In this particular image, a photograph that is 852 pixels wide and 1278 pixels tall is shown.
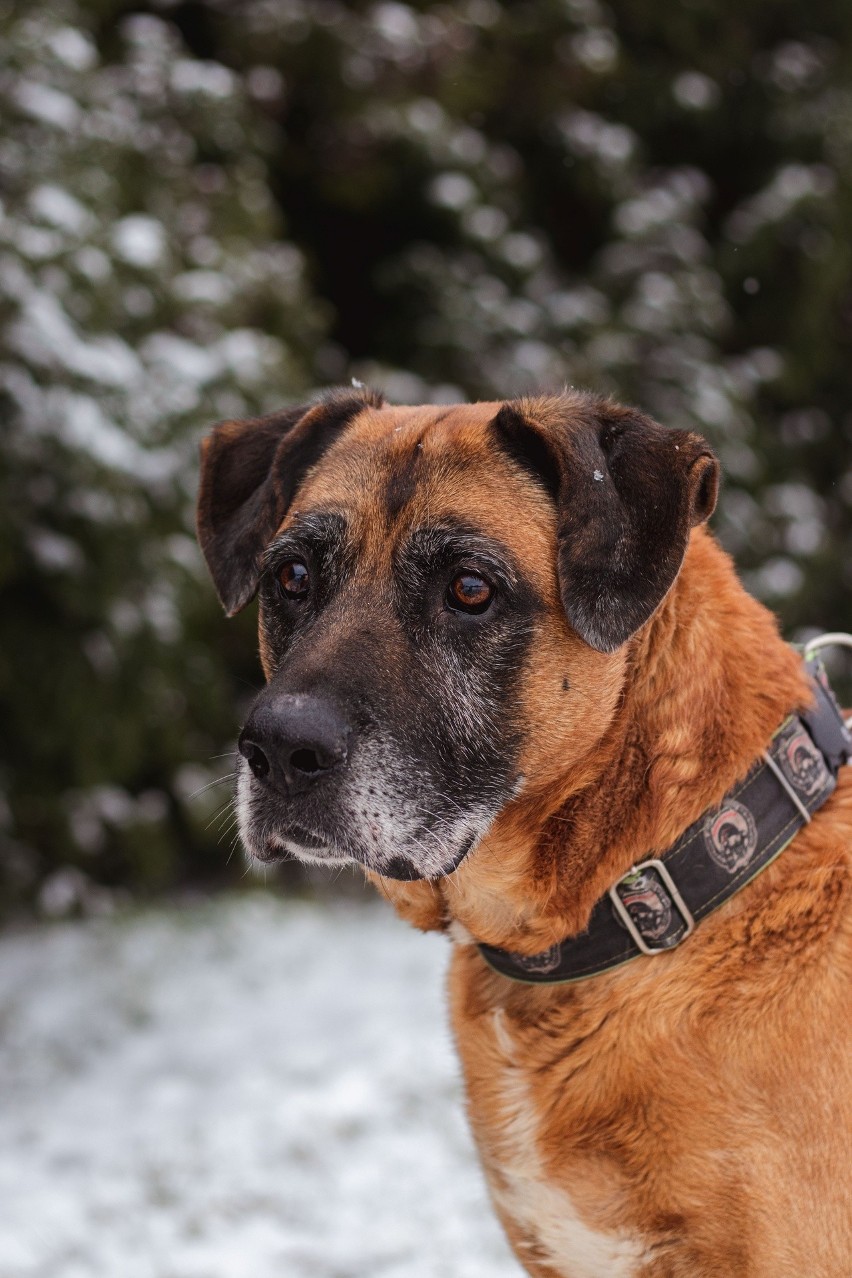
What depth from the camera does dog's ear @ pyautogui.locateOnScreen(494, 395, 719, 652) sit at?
7.95 ft

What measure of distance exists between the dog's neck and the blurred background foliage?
2082 millimetres

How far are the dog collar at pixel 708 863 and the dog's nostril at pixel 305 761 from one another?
1.88ft

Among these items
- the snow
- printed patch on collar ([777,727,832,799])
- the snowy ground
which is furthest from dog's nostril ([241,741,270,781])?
the snow

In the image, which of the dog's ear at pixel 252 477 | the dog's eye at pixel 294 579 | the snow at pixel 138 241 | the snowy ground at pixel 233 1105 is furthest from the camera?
the snow at pixel 138 241

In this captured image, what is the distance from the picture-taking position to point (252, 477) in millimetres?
A: 3186

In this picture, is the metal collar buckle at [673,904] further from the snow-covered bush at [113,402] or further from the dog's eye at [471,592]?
the snow-covered bush at [113,402]

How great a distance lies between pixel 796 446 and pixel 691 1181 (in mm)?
8210

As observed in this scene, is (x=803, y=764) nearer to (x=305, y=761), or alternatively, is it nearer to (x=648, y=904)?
(x=648, y=904)

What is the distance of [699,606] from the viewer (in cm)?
258

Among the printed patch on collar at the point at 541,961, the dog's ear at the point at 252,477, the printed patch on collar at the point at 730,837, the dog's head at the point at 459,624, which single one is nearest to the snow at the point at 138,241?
the dog's ear at the point at 252,477

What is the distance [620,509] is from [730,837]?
0.65m

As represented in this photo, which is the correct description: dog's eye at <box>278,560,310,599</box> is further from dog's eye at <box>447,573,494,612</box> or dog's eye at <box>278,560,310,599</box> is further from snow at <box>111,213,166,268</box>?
snow at <box>111,213,166,268</box>

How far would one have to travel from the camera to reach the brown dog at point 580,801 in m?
2.24

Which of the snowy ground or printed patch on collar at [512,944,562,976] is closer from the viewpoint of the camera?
printed patch on collar at [512,944,562,976]
